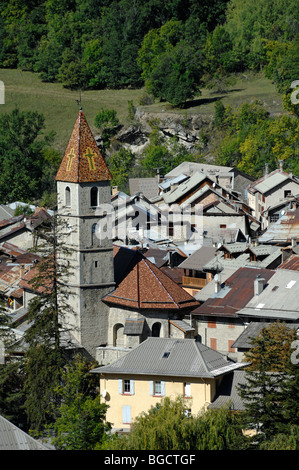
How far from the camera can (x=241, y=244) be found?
82.8 metres

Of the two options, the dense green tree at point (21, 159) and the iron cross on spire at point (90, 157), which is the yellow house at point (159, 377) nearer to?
the iron cross on spire at point (90, 157)

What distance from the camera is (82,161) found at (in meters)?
70.1

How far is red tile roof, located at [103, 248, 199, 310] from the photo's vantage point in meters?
69.8

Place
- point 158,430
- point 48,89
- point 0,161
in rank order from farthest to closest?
point 48,89
point 0,161
point 158,430

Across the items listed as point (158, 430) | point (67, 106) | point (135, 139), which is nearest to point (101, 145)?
point (135, 139)

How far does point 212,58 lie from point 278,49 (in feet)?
29.6

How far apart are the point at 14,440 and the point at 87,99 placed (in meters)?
118

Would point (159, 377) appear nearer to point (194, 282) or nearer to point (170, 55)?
point (194, 282)

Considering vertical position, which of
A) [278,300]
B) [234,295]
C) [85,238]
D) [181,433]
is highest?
[85,238]

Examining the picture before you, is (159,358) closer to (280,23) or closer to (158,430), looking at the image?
(158,430)

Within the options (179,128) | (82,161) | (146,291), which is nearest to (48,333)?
(146,291)

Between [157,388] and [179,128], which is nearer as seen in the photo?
[157,388]

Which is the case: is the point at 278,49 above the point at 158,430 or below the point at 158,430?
above

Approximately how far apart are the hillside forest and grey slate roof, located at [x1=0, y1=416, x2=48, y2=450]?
75919mm
